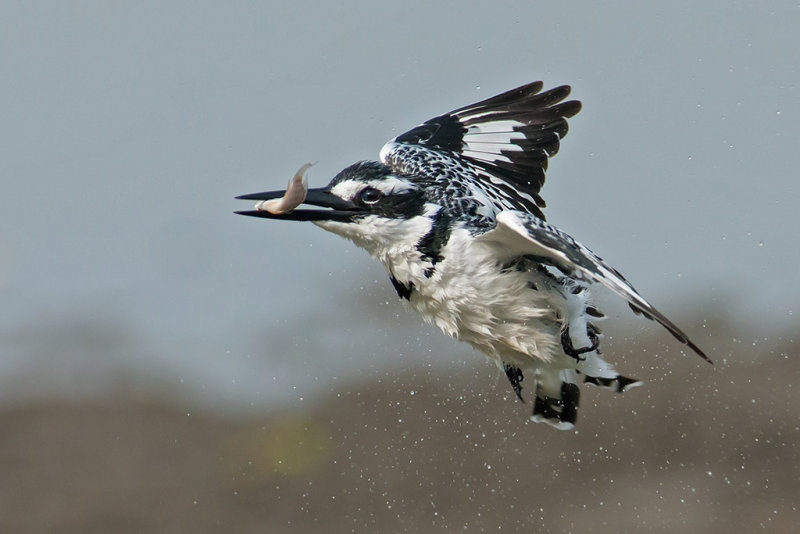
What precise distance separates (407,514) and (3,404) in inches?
215

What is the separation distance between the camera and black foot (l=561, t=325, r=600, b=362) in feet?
15.1

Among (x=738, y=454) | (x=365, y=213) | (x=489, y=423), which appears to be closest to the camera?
(x=365, y=213)

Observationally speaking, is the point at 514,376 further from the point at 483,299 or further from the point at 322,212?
the point at 322,212

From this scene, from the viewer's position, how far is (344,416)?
11.1m

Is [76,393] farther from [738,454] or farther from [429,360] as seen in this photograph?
[738,454]

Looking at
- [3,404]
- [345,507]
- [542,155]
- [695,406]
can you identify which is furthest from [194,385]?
[542,155]

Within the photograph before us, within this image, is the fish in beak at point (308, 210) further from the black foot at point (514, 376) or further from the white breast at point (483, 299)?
the black foot at point (514, 376)

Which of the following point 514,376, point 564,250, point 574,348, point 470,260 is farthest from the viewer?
point 514,376

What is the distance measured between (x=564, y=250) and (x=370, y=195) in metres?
0.97

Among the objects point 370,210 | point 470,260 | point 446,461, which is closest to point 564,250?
point 470,260

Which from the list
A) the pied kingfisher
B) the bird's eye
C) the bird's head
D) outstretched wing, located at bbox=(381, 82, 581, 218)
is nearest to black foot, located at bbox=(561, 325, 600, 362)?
the pied kingfisher

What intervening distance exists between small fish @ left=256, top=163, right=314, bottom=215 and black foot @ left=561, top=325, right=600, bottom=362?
129 cm

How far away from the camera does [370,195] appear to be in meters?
4.54

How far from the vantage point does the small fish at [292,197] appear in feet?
14.3
